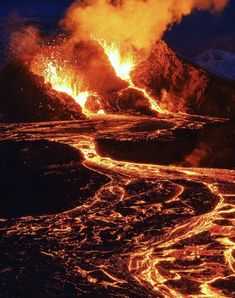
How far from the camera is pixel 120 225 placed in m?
9.87

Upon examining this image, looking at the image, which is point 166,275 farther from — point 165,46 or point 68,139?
point 165,46

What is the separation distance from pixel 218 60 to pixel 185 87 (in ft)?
121

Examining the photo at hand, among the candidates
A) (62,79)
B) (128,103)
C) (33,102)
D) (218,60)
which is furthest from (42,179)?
(218,60)

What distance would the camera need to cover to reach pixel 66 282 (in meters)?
7.53

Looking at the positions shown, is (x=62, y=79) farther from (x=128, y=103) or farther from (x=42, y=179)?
(x=42, y=179)

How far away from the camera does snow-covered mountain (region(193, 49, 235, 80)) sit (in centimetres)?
5856

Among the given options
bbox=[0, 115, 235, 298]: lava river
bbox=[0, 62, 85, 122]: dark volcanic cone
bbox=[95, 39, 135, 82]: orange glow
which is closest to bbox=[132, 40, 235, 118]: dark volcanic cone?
bbox=[95, 39, 135, 82]: orange glow

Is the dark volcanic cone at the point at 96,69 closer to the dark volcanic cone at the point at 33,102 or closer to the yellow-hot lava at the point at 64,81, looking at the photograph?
the yellow-hot lava at the point at 64,81

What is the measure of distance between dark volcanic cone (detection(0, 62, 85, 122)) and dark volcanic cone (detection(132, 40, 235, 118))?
405 cm

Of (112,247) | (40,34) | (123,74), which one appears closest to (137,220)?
(112,247)

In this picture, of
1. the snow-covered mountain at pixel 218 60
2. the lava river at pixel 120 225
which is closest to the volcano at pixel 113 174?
the lava river at pixel 120 225

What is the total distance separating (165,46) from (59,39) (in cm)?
522

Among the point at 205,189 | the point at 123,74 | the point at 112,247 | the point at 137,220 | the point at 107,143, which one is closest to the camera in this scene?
the point at 112,247

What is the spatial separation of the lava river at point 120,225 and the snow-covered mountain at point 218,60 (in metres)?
42.9
